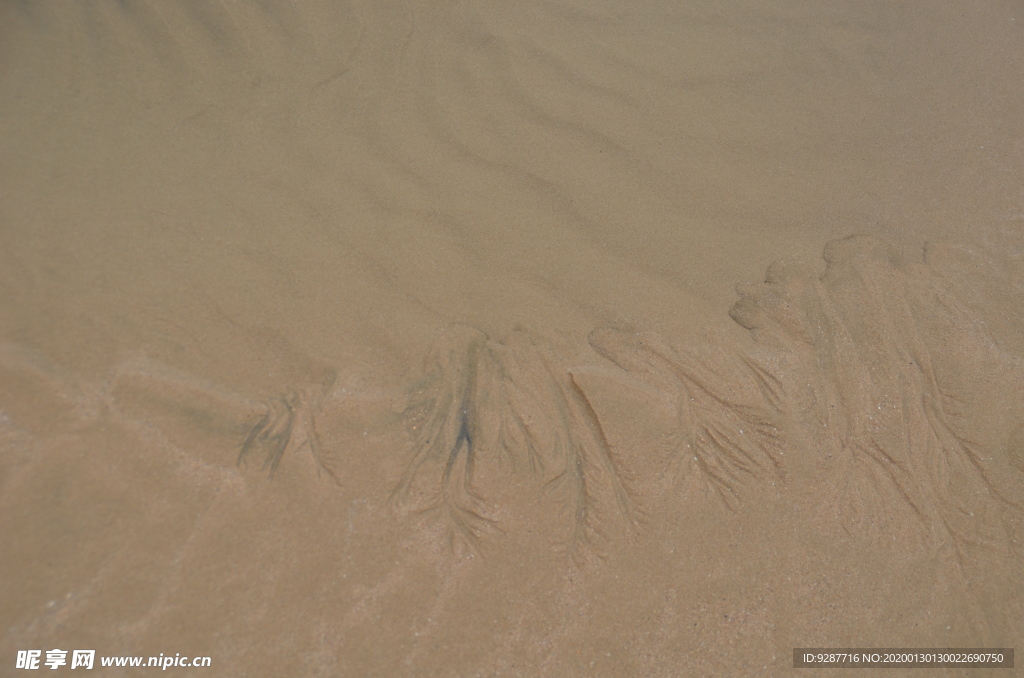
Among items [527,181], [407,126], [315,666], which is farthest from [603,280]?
[315,666]

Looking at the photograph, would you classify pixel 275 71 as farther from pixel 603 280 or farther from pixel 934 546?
pixel 934 546

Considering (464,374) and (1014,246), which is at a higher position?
(1014,246)

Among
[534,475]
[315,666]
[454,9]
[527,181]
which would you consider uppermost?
[454,9]

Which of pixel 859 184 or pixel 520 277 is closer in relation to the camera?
pixel 520 277

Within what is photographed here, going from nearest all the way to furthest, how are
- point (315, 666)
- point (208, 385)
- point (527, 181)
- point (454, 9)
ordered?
point (315, 666) → point (208, 385) → point (527, 181) → point (454, 9)

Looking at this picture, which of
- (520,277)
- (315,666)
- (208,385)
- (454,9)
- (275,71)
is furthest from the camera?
(454,9)

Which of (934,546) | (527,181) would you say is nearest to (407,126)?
(527,181)

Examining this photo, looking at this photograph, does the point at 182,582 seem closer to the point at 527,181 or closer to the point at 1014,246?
the point at 527,181
